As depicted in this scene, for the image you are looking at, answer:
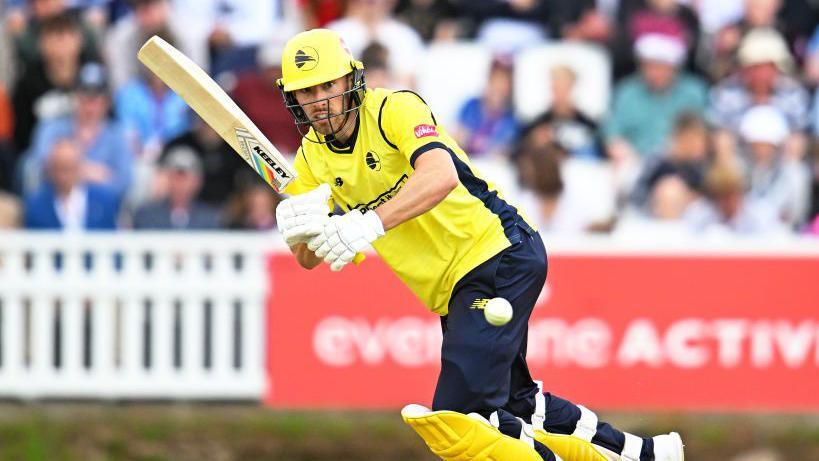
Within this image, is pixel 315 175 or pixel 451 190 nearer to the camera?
pixel 451 190

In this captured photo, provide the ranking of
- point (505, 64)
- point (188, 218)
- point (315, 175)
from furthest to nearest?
point (505, 64) < point (188, 218) < point (315, 175)

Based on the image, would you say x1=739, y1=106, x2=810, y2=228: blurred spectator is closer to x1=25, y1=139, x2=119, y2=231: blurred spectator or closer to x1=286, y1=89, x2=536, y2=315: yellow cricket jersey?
x1=25, y1=139, x2=119, y2=231: blurred spectator

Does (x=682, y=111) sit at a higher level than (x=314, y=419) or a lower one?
higher

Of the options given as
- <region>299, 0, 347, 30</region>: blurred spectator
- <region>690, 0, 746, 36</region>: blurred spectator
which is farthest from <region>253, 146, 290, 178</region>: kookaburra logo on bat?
<region>690, 0, 746, 36</region>: blurred spectator

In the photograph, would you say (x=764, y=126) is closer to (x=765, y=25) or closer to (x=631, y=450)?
(x=765, y=25)

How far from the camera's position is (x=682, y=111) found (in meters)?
9.69

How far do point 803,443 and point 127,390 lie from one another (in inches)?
147

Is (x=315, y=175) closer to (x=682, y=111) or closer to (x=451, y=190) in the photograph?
(x=451, y=190)

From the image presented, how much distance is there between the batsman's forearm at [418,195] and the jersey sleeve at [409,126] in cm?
10

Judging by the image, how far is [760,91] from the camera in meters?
9.74

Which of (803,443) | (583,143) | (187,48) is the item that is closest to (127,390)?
(187,48)

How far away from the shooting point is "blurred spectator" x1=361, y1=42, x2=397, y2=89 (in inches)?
365

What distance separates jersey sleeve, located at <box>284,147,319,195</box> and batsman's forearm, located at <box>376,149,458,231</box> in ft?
1.81

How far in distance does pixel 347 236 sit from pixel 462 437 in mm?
811
